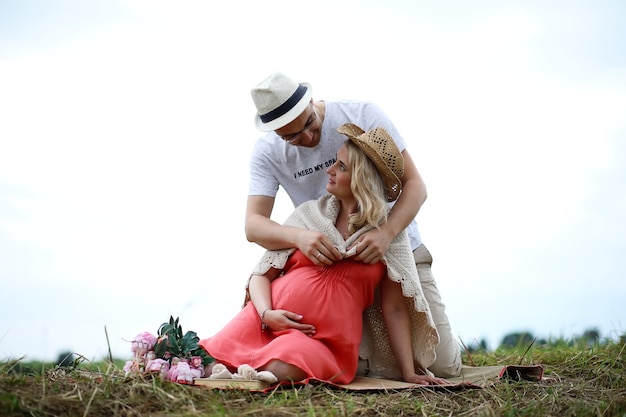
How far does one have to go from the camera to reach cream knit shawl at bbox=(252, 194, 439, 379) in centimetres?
485

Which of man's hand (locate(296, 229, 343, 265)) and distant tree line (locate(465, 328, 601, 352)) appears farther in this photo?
distant tree line (locate(465, 328, 601, 352))

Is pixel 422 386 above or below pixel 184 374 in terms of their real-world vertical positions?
below

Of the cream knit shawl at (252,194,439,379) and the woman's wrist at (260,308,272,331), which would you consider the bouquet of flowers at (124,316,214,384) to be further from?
the cream knit shawl at (252,194,439,379)

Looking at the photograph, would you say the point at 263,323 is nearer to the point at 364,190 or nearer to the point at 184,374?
the point at 184,374

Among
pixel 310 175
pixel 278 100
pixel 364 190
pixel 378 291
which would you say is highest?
pixel 278 100

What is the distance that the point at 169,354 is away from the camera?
4.55 meters

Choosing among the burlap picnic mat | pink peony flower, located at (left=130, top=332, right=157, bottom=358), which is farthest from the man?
pink peony flower, located at (left=130, top=332, right=157, bottom=358)

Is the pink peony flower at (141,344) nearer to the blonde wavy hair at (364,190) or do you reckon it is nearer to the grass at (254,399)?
the grass at (254,399)

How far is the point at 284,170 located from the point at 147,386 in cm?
212

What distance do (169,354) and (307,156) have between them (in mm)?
1782

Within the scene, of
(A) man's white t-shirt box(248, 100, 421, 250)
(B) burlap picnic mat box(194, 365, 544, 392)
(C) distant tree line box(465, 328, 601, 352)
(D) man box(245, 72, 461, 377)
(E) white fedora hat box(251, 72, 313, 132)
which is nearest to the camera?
(B) burlap picnic mat box(194, 365, 544, 392)

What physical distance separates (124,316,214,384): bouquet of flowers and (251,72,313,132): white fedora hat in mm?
1472

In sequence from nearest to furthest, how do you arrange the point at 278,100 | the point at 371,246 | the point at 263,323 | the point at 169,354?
the point at 169,354 < the point at 371,246 < the point at 263,323 < the point at 278,100

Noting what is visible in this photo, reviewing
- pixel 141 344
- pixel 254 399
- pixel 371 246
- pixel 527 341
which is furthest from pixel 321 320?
pixel 527 341
